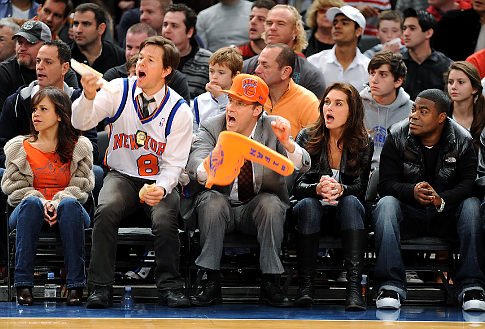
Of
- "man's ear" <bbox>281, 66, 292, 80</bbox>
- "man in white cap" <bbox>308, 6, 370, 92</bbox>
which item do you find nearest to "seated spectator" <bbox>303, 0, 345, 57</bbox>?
"man in white cap" <bbox>308, 6, 370, 92</bbox>

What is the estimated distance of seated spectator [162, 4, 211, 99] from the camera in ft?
34.8

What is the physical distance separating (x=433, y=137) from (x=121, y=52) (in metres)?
3.74

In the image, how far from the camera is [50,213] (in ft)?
26.8

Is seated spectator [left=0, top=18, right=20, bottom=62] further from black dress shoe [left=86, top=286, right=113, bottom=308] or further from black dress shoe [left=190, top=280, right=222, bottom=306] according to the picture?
black dress shoe [left=190, top=280, right=222, bottom=306]

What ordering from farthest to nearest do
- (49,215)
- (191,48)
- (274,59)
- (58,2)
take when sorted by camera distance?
(58,2), (191,48), (274,59), (49,215)

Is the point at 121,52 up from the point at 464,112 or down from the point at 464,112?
up

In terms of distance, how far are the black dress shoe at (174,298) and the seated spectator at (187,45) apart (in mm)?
2914

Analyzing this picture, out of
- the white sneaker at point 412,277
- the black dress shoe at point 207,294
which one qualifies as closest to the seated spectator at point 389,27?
the white sneaker at point 412,277

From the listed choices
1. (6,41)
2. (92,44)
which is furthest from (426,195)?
(6,41)

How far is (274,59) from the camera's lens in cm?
933

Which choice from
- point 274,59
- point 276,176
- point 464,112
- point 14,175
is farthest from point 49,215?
point 464,112

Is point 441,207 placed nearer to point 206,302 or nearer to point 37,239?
point 206,302

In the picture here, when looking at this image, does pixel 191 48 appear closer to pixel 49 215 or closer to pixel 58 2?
pixel 58 2

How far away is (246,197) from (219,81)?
1278mm
